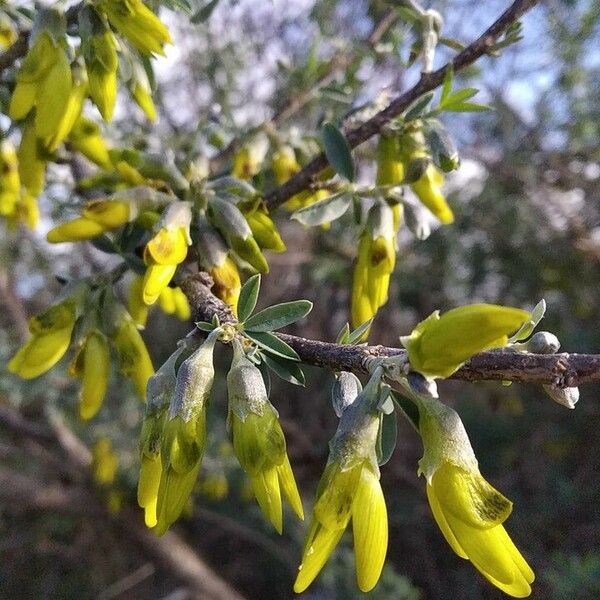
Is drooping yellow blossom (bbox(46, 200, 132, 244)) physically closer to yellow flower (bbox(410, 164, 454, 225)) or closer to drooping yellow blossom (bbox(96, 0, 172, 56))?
drooping yellow blossom (bbox(96, 0, 172, 56))

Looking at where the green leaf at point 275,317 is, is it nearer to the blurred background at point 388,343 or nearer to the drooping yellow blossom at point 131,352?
the drooping yellow blossom at point 131,352

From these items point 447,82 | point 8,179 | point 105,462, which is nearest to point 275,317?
point 447,82

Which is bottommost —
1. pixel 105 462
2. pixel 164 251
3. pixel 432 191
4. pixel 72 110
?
pixel 105 462

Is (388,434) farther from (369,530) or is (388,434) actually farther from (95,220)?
(95,220)

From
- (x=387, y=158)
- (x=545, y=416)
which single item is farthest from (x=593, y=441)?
(x=387, y=158)

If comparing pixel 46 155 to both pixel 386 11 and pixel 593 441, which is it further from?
pixel 593 441

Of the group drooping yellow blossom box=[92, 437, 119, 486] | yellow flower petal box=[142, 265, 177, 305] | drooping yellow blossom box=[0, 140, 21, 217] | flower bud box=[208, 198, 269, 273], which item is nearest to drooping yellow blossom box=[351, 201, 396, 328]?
flower bud box=[208, 198, 269, 273]
